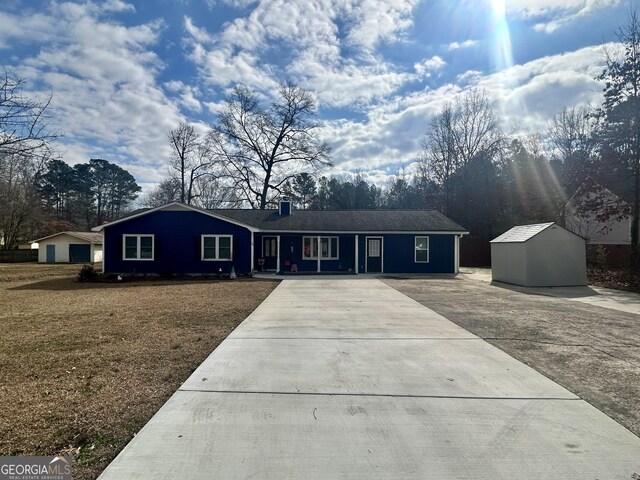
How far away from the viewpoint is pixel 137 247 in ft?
58.2

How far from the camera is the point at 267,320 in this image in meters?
7.37

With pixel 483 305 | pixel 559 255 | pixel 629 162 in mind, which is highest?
pixel 629 162

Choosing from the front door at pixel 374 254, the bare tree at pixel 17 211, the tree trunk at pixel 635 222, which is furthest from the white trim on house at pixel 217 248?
the bare tree at pixel 17 211

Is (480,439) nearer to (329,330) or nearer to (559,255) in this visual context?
(329,330)

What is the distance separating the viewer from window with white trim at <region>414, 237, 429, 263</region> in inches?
782

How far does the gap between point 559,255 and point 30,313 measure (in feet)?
54.5

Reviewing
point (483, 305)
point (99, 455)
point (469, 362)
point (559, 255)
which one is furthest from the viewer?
point (559, 255)

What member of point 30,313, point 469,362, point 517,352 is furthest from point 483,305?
point 30,313

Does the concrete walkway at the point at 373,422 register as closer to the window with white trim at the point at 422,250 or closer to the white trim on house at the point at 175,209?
the white trim on house at the point at 175,209

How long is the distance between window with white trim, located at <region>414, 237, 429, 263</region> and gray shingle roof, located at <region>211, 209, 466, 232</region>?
65cm

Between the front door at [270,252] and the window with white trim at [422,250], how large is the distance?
745 cm

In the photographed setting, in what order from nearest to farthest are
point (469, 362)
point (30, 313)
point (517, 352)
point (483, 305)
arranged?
point (469, 362) → point (517, 352) → point (30, 313) → point (483, 305)

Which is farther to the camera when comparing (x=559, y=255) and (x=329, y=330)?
(x=559, y=255)

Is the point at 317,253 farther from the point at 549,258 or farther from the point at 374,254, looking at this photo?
the point at 549,258
